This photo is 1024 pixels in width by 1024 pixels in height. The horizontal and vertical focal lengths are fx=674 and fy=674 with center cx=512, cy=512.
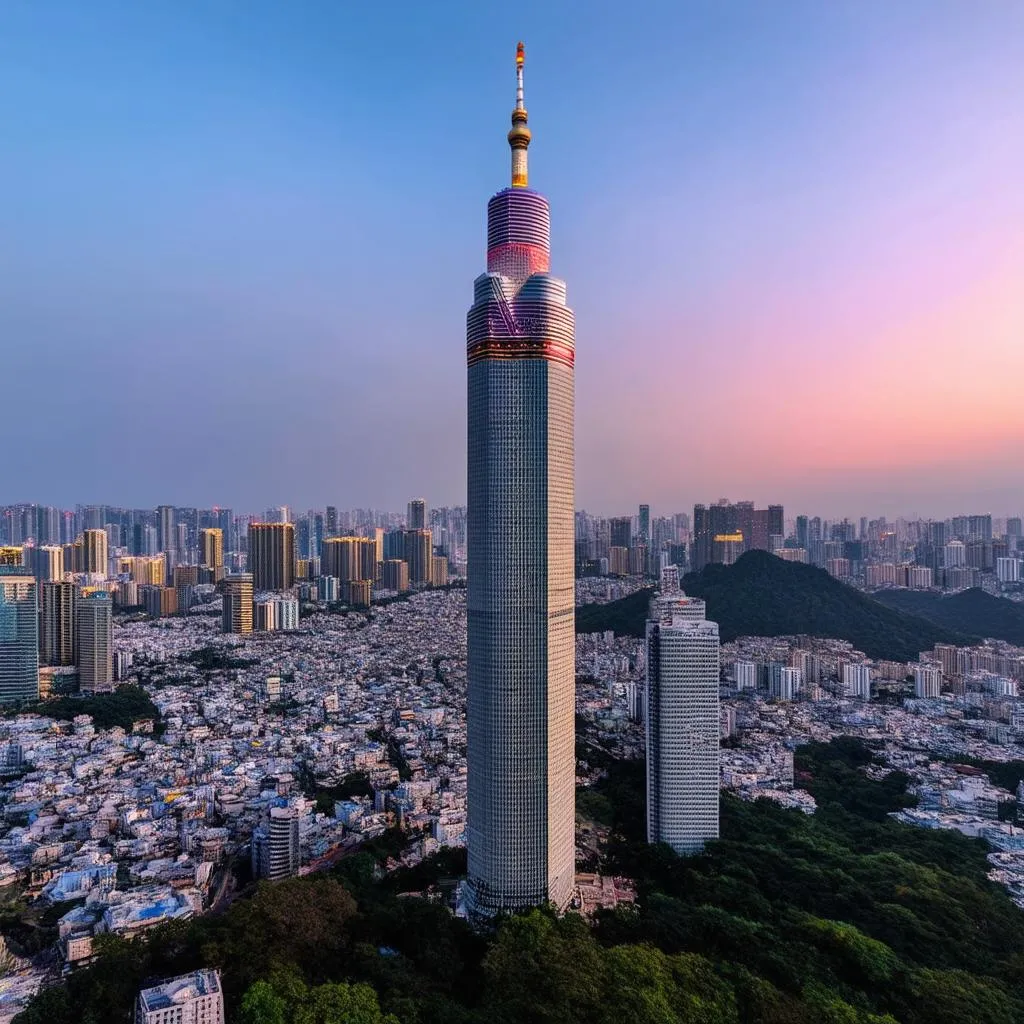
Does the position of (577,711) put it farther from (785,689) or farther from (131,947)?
(131,947)

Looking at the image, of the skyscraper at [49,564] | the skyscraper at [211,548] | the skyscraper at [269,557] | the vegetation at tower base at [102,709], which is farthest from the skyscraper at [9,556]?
the skyscraper at [211,548]

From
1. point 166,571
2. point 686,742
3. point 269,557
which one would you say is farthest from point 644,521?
point 686,742

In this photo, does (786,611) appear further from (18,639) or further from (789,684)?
(18,639)

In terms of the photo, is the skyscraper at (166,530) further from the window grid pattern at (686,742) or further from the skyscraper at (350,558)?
the window grid pattern at (686,742)

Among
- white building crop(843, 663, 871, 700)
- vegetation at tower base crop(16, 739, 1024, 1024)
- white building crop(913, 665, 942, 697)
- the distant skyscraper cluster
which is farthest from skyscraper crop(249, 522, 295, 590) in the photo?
white building crop(913, 665, 942, 697)

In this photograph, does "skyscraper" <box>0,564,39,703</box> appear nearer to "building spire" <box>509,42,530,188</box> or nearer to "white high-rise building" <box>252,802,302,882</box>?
"white high-rise building" <box>252,802,302,882</box>

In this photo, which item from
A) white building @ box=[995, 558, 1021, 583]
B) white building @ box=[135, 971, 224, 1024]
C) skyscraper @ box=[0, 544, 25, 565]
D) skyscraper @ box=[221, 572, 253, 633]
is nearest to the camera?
white building @ box=[135, 971, 224, 1024]

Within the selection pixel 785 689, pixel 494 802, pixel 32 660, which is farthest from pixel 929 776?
pixel 32 660
